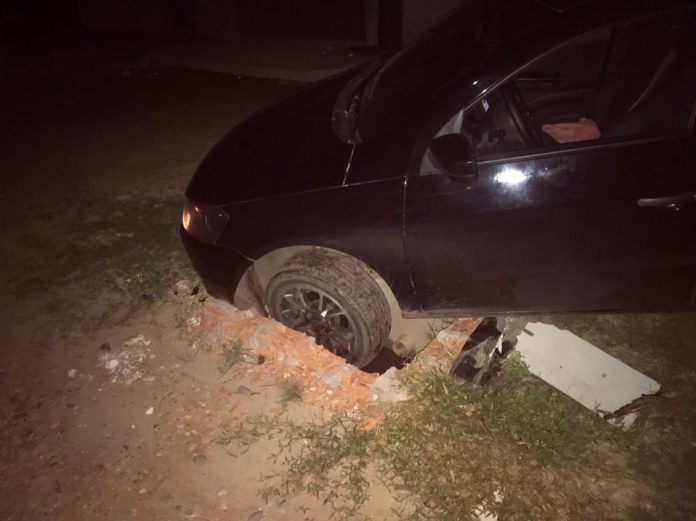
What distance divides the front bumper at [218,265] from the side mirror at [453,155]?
1.24 metres

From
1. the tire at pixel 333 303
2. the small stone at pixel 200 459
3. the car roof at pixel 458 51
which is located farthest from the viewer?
the tire at pixel 333 303

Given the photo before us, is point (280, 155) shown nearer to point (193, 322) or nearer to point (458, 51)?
point (458, 51)

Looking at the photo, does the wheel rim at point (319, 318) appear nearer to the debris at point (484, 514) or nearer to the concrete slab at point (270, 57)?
the debris at point (484, 514)

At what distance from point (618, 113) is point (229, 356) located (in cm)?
286

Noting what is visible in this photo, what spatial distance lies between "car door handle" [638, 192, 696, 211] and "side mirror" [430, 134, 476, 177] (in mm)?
780

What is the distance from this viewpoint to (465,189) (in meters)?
2.01

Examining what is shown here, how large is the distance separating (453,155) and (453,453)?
149 centimetres

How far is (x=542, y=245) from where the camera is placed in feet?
6.93

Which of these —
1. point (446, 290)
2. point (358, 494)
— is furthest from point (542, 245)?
point (358, 494)

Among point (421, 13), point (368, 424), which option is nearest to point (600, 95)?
point (368, 424)

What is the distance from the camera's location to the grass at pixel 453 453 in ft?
6.84

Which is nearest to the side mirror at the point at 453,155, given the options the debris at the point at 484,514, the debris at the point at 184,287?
the debris at the point at 484,514

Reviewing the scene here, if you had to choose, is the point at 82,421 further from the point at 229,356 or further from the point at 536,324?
the point at 536,324

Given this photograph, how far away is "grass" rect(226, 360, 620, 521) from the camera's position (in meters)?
2.08
